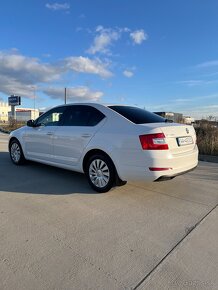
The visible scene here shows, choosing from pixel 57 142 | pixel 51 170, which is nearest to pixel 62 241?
pixel 57 142

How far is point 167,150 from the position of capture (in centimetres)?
482

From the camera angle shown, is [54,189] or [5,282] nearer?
[5,282]

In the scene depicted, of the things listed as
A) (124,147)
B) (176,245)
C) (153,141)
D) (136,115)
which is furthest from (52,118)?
(176,245)

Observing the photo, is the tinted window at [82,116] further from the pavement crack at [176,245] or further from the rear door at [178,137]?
the pavement crack at [176,245]

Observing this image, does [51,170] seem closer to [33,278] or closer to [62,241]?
[62,241]

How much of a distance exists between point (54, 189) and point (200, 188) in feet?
9.51

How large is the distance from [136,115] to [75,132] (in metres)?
1.30

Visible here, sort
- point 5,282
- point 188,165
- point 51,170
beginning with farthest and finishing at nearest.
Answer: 1. point 51,170
2. point 188,165
3. point 5,282

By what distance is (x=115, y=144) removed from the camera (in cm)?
511

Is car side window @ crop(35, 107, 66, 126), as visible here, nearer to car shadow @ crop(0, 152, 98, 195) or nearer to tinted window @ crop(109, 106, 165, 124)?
car shadow @ crop(0, 152, 98, 195)

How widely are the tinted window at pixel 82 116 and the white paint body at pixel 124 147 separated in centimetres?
9

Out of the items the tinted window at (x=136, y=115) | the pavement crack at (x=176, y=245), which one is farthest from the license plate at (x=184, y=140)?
the pavement crack at (x=176, y=245)

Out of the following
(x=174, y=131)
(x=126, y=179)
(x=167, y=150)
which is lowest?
(x=126, y=179)

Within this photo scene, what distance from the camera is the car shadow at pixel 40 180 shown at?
215 inches
